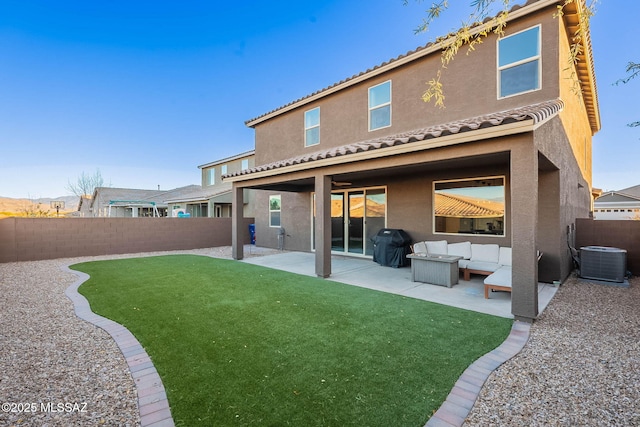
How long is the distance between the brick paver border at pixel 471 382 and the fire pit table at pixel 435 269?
261cm

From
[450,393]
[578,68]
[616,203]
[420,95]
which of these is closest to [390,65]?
[420,95]

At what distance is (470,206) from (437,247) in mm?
1519

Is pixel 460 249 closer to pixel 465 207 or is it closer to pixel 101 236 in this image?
pixel 465 207

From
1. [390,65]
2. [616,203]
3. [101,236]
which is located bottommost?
[101,236]

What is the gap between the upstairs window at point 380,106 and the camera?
10151 mm

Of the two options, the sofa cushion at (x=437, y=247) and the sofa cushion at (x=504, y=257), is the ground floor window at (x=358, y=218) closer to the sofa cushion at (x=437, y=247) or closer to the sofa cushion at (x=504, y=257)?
the sofa cushion at (x=437, y=247)

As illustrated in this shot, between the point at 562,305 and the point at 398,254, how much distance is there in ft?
14.1

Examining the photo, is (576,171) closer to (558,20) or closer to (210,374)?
(558,20)

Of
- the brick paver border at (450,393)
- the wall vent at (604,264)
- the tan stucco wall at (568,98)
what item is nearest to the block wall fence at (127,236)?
the wall vent at (604,264)

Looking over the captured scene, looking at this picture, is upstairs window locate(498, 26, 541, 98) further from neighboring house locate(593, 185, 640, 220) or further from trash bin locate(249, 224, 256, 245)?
neighboring house locate(593, 185, 640, 220)

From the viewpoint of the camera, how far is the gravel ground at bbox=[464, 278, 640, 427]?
256 centimetres

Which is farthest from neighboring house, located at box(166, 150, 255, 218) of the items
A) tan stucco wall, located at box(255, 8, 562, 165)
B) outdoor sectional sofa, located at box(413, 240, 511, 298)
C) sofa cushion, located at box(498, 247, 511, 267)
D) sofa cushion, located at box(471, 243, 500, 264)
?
sofa cushion, located at box(498, 247, 511, 267)

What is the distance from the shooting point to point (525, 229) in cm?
474

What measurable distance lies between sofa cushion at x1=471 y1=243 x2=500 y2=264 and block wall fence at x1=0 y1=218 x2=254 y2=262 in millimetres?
9208
